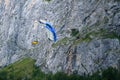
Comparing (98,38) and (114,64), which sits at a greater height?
(98,38)

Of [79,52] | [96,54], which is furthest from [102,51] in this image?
[79,52]

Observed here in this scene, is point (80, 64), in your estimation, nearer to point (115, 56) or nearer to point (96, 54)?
point (96, 54)

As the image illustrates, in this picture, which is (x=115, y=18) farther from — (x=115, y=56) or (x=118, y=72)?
(x=118, y=72)

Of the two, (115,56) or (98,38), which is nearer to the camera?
(115,56)

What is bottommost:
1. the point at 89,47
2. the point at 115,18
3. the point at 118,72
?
the point at 118,72

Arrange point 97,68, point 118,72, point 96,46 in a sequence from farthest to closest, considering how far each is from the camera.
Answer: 1. point 96,46
2. point 97,68
3. point 118,72

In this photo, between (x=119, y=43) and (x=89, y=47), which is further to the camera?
(x=89, y=47)

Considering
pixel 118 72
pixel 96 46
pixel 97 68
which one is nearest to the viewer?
pixel 118 72

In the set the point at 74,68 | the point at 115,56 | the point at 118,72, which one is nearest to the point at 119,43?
the point at 115,56

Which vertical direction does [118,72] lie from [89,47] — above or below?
below
